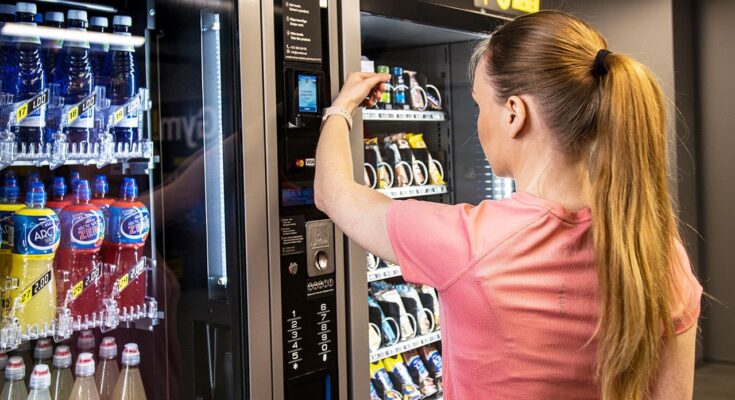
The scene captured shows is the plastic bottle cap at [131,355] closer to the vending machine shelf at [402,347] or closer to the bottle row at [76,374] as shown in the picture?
the bottle row at [76,374]

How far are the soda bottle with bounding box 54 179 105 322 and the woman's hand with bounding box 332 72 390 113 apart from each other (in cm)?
68

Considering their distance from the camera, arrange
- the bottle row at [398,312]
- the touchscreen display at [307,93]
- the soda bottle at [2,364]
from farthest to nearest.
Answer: the bottle row at [398,312]
the touchscreen display at [307,93]
the soda bottle at [2,364]

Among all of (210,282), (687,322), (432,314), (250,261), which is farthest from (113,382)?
(687,322)

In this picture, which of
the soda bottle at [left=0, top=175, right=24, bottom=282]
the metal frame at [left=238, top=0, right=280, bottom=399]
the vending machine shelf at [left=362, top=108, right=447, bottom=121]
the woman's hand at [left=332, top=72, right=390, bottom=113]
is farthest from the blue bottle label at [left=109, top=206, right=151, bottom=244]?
the vending machine shelf at [left=362, top=108, right=447, bottom=121]

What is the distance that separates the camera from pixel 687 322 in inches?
57.2

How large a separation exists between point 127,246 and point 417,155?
1.29 meters

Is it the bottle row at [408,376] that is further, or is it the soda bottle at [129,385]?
the bottle row at [408,376]

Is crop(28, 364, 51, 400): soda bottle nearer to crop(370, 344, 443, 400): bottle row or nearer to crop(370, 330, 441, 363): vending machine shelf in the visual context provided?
crop(370, 330, 441, 363): vending machine shelf

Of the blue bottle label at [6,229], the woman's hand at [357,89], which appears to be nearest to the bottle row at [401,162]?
the woman's hand at [357,89]

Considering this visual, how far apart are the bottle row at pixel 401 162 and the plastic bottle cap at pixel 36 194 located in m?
1.21

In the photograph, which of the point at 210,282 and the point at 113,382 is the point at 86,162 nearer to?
Answer: the point at 210,282

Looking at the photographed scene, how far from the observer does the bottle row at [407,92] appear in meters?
2.79

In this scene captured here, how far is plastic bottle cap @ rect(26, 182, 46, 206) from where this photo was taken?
5.96 feet

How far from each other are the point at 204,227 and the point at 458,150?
130 centimetres
